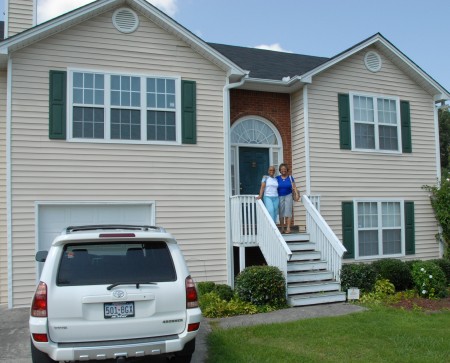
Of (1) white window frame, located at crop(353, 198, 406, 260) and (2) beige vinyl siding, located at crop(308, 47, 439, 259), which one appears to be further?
(1) white window frame, located at crop(353, 198, 406, 260)

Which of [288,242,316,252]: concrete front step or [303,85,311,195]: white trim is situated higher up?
[303,85,311,195]: white trim

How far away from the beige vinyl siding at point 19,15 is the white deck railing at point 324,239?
7499 millimetres

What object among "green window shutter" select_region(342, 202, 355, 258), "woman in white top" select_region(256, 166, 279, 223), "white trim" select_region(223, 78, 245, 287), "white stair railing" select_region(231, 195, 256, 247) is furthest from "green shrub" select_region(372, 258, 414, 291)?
"white trim" select_region(223, 78, 245, 287)

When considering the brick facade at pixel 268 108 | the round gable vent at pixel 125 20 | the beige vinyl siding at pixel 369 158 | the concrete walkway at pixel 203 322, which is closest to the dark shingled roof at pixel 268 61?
the brick facade at pixel 268 108

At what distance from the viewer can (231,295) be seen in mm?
9375

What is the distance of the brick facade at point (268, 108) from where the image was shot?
1198cm

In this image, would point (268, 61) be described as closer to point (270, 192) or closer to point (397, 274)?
point (270, 192)

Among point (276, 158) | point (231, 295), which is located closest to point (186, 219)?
point (231, 295)

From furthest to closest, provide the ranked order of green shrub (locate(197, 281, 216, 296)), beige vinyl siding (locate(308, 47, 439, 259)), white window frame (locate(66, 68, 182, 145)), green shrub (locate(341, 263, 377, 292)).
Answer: beige vinyl siding (locate(308, 47, 439, 259)) < white window frame (locate(66, 68, 182, 145)) < green shrub (locate(197, 281, 216, 296)) < green shrub (locate(341, 263, 377, 292))

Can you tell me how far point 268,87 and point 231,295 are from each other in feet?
18.0

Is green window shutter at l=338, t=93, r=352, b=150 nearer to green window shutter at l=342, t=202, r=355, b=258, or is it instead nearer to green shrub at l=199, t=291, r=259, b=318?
green window shutter at l=342, t=202, r=355, b=258

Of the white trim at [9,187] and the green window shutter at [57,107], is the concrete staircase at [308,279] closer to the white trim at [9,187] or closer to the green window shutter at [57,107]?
the green window shutter at [57,107]

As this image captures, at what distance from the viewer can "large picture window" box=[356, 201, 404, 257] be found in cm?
1225

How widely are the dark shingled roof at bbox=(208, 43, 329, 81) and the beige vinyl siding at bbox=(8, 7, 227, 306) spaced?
1847 mm
